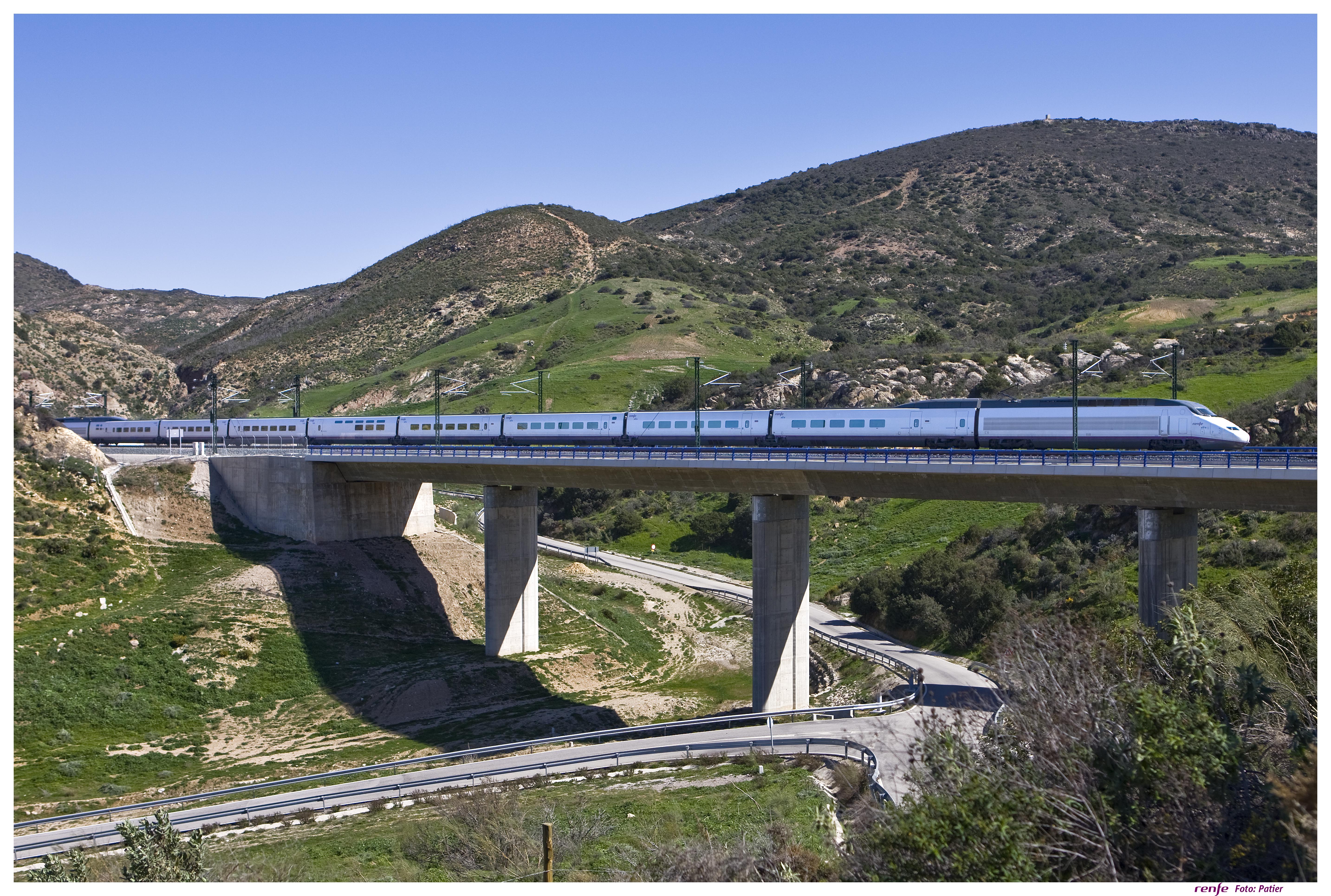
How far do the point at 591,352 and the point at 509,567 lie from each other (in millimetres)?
69033

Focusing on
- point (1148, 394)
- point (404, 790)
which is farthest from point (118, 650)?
point (1148, 394)

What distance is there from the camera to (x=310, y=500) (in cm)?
5819

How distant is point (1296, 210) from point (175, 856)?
615 ft

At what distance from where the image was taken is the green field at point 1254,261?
12200 centimetres

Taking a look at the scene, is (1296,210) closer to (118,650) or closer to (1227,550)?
(1227,550)

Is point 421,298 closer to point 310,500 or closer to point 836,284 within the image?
point 836,284

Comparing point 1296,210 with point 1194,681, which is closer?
point 1194,681

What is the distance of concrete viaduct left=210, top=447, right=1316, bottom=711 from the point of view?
31.3m

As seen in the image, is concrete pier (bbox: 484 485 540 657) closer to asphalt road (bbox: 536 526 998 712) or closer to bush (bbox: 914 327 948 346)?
asphalt road (bbox: 536 526 998 712)

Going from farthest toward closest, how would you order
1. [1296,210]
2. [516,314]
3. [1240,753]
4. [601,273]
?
[1296,210] → [601,273] → [516,314] → [1240,753]

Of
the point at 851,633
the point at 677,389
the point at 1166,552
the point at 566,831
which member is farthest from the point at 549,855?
the point at 677,389

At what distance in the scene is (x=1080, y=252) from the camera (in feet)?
504

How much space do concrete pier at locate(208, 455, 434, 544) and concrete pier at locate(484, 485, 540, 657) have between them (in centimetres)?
1046

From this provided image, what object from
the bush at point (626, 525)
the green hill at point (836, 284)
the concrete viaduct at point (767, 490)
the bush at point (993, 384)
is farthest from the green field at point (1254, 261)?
the concrete viaduct at point (767, 490)
